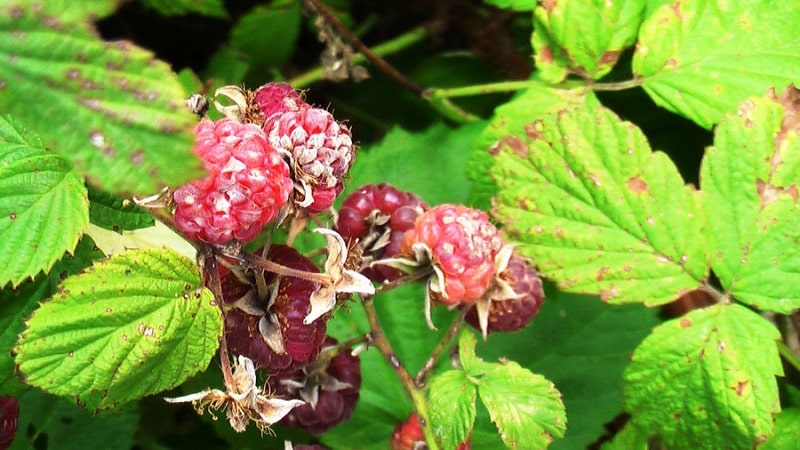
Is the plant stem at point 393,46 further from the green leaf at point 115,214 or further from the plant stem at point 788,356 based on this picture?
the plant stem at point 788,356

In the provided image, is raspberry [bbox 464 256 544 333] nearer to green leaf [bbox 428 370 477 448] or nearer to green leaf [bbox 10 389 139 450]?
green leaf [bbox 428 370 477 448]

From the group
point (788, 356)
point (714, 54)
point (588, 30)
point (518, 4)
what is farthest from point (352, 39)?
point (788, 356)

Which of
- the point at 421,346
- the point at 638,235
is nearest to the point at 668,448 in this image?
the point at 638,235

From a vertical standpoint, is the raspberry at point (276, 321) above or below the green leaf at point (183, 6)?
above

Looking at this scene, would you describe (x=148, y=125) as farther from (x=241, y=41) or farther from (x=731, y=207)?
(x=241, y=41)

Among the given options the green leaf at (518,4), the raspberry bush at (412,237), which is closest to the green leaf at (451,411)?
the raspberry bush at (412,237)
